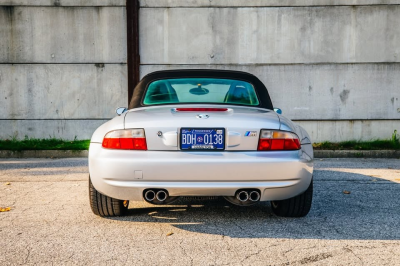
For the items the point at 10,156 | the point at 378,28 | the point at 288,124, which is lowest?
the point at 10,156

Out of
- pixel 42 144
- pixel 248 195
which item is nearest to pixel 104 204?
pixel 248 195

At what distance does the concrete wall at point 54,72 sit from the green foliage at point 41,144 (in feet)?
1.04

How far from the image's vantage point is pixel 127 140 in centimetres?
411

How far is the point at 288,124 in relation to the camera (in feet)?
14.1

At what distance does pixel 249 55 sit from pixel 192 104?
7.32m

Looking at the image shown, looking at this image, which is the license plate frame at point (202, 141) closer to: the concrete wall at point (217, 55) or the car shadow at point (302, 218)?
the car shadow at point (302, 218)

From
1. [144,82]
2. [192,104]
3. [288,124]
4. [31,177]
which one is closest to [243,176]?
[288,124]

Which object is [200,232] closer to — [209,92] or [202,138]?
[202,138]

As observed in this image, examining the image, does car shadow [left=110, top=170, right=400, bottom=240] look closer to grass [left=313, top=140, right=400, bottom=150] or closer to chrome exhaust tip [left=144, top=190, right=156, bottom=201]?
chrome exhaust tip [left=144, top=190, right=156, bottom=201]

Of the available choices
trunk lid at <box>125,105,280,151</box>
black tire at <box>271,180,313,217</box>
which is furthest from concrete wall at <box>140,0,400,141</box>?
trunk lid at <box>125,105,280,151</box>

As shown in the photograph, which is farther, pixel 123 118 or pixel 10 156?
pixel 10 156

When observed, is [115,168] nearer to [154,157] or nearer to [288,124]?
[154,157]

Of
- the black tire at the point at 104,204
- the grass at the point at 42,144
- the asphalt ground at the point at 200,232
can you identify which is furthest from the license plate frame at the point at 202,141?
the grass at the point at 42,144

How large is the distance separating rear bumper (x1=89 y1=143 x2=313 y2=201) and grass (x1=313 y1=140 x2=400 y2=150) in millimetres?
6746
